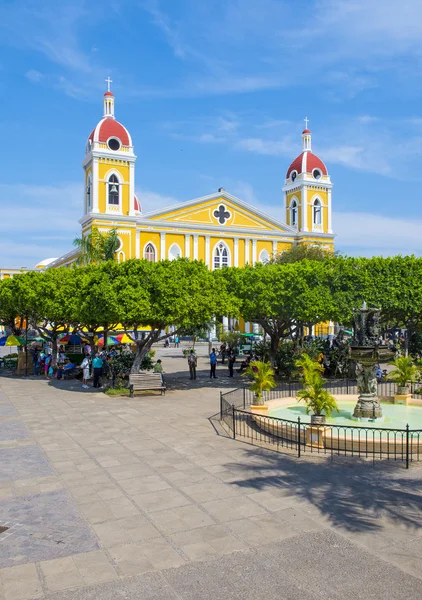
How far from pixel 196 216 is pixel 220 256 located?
5025mm

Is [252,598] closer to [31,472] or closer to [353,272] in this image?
[31,472]

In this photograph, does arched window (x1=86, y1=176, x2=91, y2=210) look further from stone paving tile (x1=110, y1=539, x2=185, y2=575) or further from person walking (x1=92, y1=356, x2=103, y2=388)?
stone paving tile (x1=110, y1=539, x2=185, y2=575)

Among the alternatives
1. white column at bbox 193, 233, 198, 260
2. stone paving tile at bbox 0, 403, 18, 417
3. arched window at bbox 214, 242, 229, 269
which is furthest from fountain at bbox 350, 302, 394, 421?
arched window at bbox 214, 242, 229, 269

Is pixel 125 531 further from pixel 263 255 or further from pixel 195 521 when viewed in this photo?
pixel 263 255

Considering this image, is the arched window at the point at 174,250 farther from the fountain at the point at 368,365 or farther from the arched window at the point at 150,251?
the fountain at the point at 368,365

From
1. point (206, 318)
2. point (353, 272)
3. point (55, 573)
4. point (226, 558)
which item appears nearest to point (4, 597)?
point (55, 573)

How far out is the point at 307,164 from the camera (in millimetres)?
59281

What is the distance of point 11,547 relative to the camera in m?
6.25

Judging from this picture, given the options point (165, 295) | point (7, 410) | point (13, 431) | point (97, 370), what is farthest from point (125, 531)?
point (97, 370)

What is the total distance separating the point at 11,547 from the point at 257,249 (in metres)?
51.8

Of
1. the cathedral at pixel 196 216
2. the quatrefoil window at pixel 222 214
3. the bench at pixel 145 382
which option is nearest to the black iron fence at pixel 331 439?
Result: the bench at pixel 145 382

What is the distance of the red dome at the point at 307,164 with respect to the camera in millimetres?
59156

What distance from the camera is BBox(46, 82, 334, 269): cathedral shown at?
4912 cm

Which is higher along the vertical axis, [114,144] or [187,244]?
[114,144]
